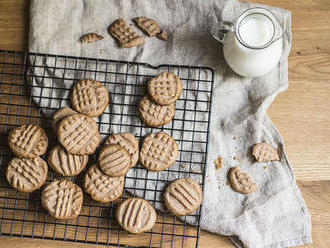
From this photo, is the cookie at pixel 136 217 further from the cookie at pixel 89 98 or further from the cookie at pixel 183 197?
the cookie at pixel 89 98

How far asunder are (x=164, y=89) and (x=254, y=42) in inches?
17.6

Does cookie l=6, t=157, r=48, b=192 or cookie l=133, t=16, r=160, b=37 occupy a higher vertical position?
cookie l=133, t=16, r=160, b=37

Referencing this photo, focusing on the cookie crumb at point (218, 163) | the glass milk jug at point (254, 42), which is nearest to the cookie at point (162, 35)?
the glass milk jug at point (254, 42)

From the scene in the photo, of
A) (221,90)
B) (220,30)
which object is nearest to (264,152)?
(221,90)

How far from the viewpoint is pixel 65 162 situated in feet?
6.04

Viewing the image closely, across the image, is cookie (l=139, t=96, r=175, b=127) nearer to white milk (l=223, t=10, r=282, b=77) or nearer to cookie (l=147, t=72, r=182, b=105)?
cookie (l=147, t=72, r=182, b=105)

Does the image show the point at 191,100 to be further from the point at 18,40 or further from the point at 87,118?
the point at 18,40

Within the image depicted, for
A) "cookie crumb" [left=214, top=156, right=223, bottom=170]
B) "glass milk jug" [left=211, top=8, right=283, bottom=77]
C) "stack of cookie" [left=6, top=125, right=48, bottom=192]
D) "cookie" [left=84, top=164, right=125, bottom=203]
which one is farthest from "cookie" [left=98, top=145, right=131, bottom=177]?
"glass milk jug" [left=211, top=8, right=283, bottom=77]

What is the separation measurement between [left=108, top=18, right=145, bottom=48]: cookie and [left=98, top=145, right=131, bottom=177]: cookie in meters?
0.53

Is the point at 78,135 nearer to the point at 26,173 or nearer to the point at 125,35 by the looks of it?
the point at 26,173

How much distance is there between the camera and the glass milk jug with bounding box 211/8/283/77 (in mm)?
1754

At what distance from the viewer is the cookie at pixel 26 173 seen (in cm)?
183

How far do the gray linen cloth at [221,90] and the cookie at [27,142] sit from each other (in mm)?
131

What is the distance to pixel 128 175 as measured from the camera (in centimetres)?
190
